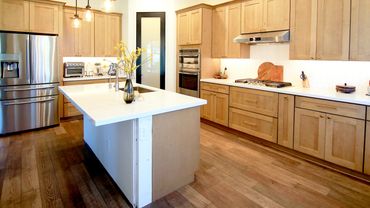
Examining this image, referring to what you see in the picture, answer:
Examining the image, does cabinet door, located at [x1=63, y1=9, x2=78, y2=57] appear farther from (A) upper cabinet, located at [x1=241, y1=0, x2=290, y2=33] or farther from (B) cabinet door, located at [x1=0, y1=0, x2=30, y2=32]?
(A) upper cabinet, located at [x1=241, y1=0, x2=290, y2=33]

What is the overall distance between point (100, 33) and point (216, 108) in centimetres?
329

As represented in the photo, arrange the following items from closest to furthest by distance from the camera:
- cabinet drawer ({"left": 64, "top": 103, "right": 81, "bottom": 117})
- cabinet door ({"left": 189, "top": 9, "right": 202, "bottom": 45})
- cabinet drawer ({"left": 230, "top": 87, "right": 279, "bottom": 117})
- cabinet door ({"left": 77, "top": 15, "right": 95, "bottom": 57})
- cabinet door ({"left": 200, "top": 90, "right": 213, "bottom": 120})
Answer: cabinet drawer ({"left": 230, "top": 87, "right": 279, "bottom": 117}), cabinet door ({"left": 200, "top": 90, "right": 213, "bottom": 120}), cabinet door ({"left": 189, "top": 9, "right": 202, "bottom": 45}), cabinet drawer ({"left": 64, "top": 103, "right": 81, "bottom": 117}), cabinet door ({"left": 77, "top": 15, "right": 95, "bottom": 57})

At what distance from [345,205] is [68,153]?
133 inches

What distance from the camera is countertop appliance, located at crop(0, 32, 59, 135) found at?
4038 mm

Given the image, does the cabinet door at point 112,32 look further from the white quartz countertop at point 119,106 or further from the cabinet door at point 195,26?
the white quartz countertop at point 119,106

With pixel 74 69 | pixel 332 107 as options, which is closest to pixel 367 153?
pixel 332 107

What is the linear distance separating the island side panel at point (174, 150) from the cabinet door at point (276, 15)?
7.22 feet

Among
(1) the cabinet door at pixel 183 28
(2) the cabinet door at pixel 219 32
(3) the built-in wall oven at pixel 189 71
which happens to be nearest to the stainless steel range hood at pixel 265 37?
(2) the cabinet door at pixel 219 32

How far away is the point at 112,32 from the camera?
579 cm

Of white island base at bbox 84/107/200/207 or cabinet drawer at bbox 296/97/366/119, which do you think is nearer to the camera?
white island base at bbox 84/107/200/207

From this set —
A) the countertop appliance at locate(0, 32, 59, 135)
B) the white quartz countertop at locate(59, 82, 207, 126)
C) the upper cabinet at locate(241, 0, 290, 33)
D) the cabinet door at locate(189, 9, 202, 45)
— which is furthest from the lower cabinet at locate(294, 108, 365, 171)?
the countertop appliance at locate(0, 32, 59, 135)

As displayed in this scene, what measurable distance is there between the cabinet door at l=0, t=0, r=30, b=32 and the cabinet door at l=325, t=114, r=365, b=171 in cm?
506

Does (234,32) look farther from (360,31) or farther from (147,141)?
(147,141)

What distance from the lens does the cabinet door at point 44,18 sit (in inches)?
171
